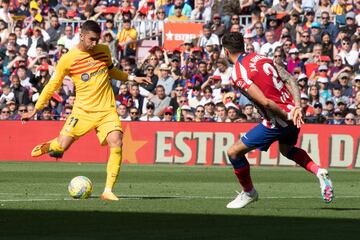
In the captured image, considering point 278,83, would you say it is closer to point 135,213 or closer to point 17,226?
point 135,213

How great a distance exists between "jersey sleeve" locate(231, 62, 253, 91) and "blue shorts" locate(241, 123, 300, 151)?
78 centimetres

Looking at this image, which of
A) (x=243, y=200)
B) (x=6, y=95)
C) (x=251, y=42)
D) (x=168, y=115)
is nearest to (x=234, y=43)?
(x=243, y=200)

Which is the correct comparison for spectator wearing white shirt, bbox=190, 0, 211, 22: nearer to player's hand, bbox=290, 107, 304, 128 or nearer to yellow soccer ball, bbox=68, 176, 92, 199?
yellow soccer ball, bbox=68, 176, 92, 199

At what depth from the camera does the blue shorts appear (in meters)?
14.4

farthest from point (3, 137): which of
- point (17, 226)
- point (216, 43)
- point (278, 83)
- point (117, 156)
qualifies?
point (17, 226)

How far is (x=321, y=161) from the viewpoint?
2788 cm

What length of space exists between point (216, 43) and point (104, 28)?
4.73 meters

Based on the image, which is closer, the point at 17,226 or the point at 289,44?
the point at 17,226

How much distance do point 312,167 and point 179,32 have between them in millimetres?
19980

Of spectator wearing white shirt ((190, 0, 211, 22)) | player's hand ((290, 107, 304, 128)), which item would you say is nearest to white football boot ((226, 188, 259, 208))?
player's hand ((290, 107, 304, 128))

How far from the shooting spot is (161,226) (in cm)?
1155

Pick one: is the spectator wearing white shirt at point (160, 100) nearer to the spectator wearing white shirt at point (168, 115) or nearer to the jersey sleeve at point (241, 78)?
the spectator wearing white shirt at point (168, 115)

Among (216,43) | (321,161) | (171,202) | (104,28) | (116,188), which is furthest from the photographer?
(104,28)

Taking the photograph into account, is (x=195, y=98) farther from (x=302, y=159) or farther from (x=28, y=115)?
(x=302, y=159)
